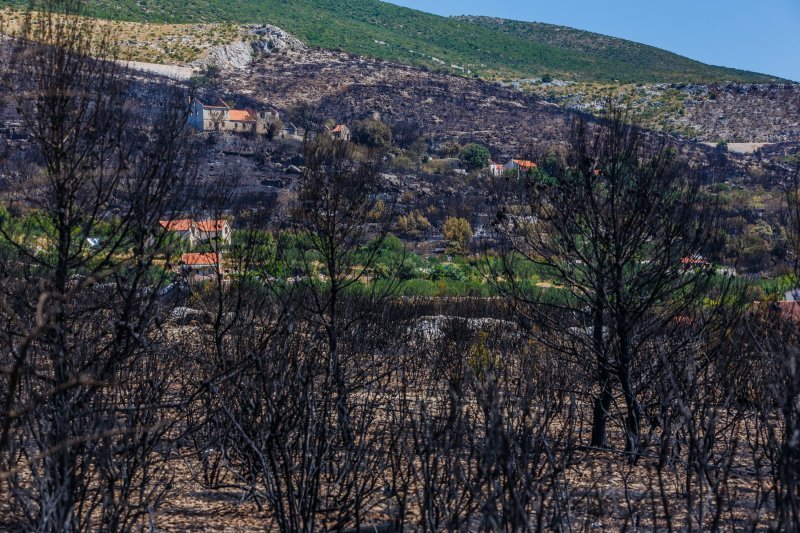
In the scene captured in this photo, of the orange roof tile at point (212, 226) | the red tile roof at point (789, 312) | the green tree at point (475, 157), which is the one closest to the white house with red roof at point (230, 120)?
the green tree at point (475, 157)

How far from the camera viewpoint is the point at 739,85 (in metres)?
82.6

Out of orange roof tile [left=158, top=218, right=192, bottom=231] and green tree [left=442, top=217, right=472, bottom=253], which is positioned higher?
orange roof tile [left=158, top=218, right=192, bottom=231]

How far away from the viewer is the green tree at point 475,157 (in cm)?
6262

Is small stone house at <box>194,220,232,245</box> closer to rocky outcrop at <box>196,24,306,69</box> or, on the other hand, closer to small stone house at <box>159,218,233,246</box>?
small stone house at <box>159,218,233,246</box>

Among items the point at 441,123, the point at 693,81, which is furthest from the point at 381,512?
the point at 693,81

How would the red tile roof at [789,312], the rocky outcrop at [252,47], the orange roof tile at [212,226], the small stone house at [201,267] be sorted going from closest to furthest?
the red tile roof at [789,312], the small stone house at [201,267], the orange roof tile at [212,226], the rocky outcrop at [252,47]

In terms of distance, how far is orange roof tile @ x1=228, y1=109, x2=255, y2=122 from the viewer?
2416 inches

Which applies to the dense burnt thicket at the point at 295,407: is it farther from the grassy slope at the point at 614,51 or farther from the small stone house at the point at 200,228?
the grassy slope at the point at 614,51

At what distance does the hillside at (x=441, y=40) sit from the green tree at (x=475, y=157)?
103 feet

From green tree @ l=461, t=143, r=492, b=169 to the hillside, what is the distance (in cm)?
3139

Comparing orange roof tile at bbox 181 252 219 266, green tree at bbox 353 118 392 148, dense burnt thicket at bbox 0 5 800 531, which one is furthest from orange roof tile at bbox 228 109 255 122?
dense burnt thicket at bbox 0 5 800 531

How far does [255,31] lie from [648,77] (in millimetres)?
41890

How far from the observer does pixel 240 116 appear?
62.4m

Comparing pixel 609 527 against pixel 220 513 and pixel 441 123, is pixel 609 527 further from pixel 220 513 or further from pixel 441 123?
pixel 441 123
